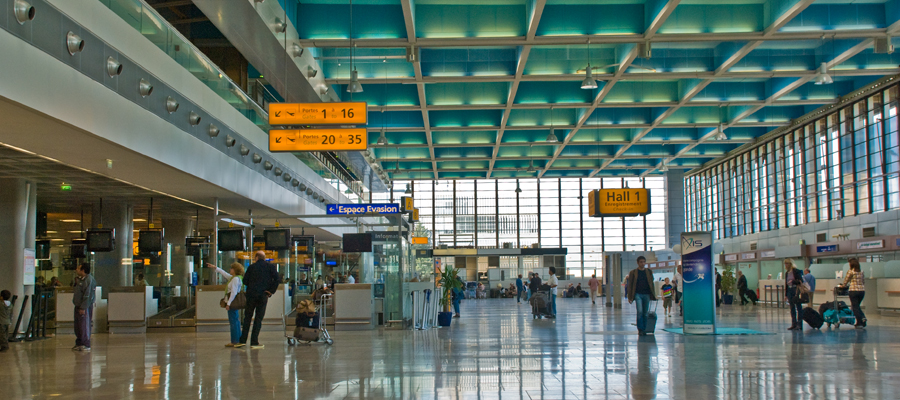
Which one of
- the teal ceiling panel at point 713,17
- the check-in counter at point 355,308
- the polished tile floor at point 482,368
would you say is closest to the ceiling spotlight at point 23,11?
the polished tile floor at point 482,368

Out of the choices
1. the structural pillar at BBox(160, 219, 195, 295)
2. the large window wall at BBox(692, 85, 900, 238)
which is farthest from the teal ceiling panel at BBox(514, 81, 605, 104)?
the structural pillar at BBox(160, 219, 195, 295)

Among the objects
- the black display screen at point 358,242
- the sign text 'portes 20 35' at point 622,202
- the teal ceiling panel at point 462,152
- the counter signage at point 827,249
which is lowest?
the counter signage at point 827,249

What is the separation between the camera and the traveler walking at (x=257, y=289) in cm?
1141

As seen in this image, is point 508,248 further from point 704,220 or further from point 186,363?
point 186,363

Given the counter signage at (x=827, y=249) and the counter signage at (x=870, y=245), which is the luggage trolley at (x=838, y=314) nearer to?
the counter signage at (x=870, y=245)

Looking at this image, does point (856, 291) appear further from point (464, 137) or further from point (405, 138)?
point (405, 138)

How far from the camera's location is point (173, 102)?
1269 centimetres

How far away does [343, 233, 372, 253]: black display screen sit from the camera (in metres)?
17.4

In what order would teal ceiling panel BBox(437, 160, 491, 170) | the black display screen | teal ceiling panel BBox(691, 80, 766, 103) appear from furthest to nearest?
teal ceiling panel BBox(437, 160, 491, 170)
teal ceiling panel BBox(691, 80, 766, 103)
the black display screen

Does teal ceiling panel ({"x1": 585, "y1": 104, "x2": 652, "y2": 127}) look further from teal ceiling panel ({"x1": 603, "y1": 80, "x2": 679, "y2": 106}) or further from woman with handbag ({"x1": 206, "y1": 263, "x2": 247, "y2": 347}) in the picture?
woman with handbag ({"x1": 206, "y1": 263, "x2": 247, "y2": 347})

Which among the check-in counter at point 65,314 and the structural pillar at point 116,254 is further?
the structural pillar at point 116,254

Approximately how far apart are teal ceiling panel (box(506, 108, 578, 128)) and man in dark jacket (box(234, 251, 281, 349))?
56.7 ft

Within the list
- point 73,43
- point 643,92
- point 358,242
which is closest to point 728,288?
point 643,92

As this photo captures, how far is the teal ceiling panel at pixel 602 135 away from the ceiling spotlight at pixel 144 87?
2219 centimetres
